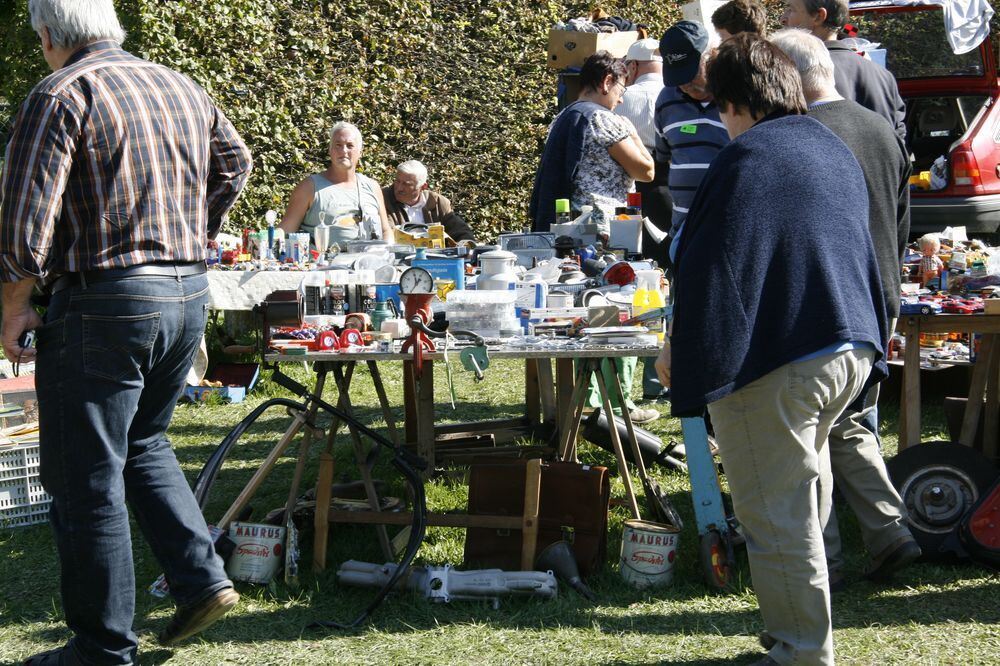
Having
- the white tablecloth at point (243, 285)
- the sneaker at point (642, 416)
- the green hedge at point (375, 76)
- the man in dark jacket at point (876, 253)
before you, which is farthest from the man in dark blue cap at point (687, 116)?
the green hedge at point (375, 76)

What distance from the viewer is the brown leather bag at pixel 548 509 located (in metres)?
3.56

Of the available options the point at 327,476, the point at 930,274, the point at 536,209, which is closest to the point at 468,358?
the point at 327,476

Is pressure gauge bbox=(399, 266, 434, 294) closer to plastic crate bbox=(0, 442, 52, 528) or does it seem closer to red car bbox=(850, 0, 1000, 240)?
plastic crate bbox=(0, 442, 52, 528)

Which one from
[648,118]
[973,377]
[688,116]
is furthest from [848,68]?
[648,118]

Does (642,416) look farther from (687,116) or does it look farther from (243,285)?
(243,285)

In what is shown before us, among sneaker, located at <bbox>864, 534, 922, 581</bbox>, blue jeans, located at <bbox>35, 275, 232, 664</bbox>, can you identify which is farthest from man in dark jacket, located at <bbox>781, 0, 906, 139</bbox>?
blue jeans, located at <bbox>35, 275, 232, 664</bbox>

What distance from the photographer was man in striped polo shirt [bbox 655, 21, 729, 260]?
489 centimetres

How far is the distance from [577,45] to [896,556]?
208 inches

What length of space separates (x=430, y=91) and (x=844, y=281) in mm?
6948

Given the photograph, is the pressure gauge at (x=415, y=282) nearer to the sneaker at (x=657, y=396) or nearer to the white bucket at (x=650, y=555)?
the white bucket at (x=650, y=555)

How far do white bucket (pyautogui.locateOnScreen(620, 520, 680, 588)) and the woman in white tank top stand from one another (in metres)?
3.03

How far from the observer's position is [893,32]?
30.2ft

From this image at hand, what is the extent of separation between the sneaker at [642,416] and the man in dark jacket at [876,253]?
200cm

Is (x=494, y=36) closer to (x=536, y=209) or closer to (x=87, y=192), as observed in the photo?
(x=536, y=209)
